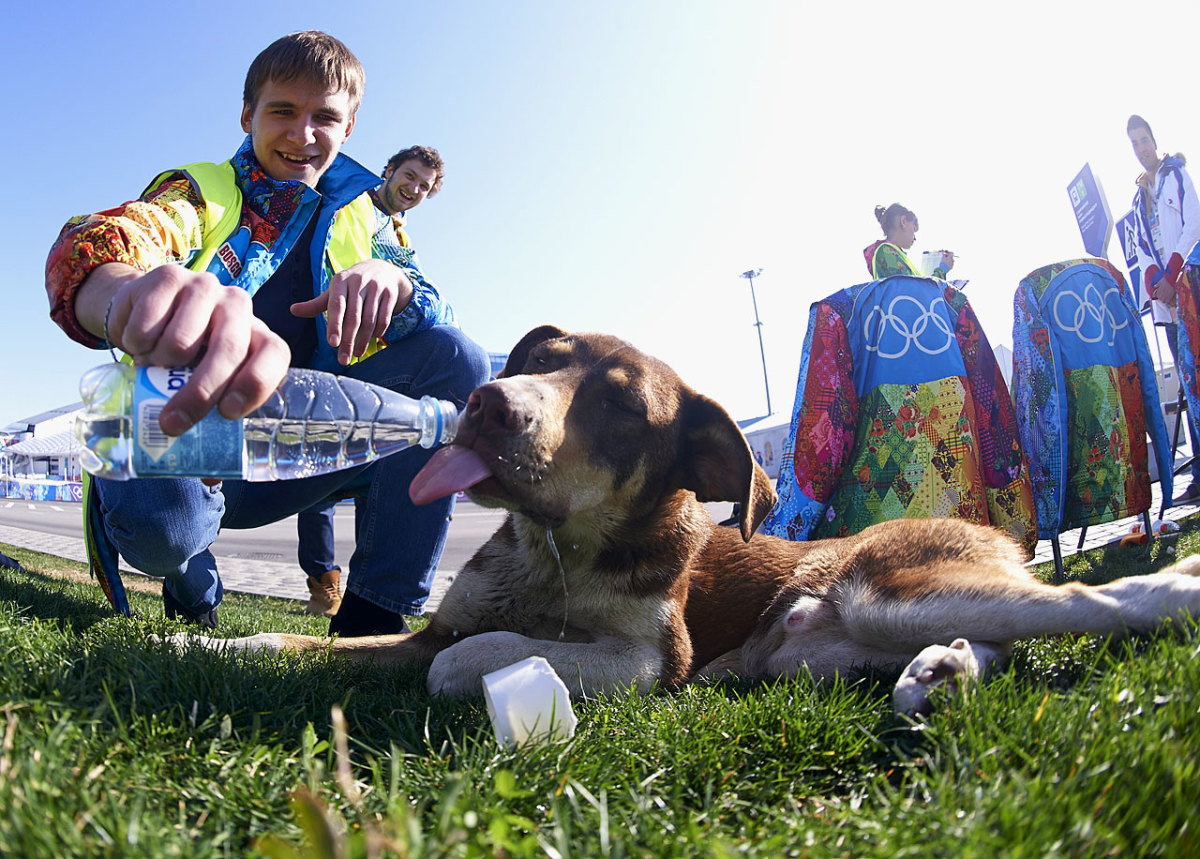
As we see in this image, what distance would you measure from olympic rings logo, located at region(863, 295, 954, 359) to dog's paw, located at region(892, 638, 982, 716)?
3.29m

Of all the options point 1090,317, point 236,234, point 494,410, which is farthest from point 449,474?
point 1090,317

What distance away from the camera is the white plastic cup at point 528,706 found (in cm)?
173

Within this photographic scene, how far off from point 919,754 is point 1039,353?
488 centimetres

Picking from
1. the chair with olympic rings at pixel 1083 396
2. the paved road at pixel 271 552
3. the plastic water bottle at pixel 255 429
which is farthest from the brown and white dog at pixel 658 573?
the paved road at pixel 271 552

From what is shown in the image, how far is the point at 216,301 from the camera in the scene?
161 centimetres

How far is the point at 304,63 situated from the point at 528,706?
3.13 metres

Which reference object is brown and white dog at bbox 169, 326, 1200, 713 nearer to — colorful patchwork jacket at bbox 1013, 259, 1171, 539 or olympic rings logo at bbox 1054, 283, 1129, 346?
colorful patchwork jacket at bbox 1013, 259, 1171, 539

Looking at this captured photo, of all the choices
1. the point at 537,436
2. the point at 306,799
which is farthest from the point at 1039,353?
the point at 306,799

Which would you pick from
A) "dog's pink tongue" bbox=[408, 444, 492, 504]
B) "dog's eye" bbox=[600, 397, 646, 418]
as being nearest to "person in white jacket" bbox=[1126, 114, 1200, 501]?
"dog's eye" bbox=[600, 397, 646, 418]

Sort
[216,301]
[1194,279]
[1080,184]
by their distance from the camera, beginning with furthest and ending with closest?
[1080,184] → [1194,279] → [216,301]

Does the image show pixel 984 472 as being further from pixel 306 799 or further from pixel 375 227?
pixel 306 799

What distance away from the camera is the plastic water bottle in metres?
1.88

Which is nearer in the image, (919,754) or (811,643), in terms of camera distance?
(919,754)

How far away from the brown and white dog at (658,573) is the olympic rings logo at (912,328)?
2111 millimetres
